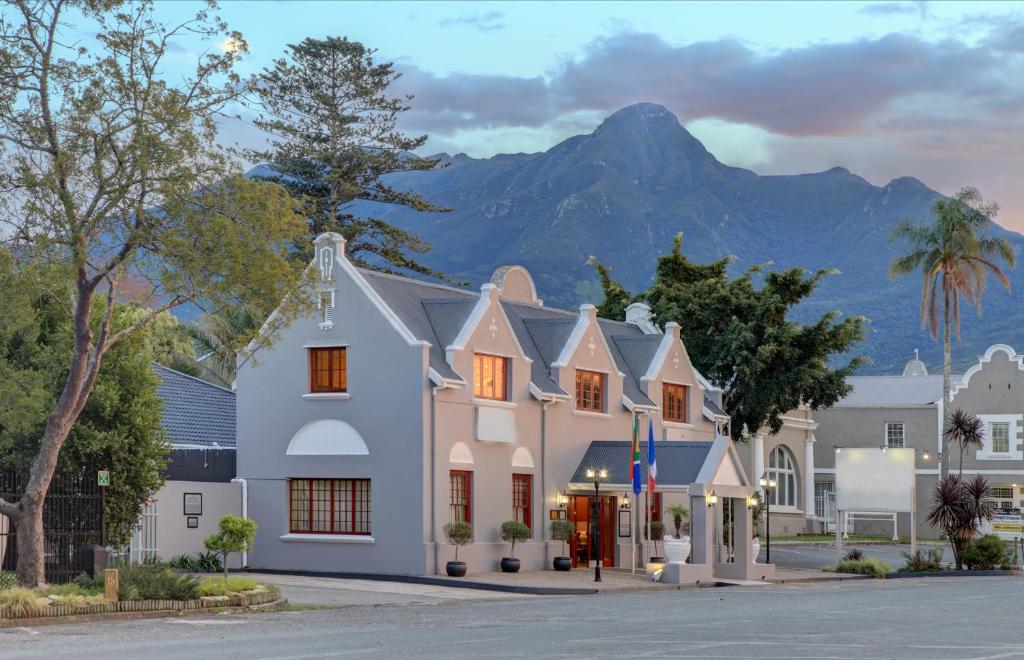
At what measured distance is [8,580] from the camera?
→ 27688 mm

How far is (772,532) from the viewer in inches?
3137

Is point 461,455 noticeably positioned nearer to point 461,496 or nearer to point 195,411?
point 461,496

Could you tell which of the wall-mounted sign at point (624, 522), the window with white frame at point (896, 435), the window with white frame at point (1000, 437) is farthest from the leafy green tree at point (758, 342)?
the window with white frame at point (896, 435)

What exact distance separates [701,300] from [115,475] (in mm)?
29341

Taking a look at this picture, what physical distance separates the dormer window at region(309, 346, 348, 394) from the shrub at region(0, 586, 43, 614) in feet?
59.8

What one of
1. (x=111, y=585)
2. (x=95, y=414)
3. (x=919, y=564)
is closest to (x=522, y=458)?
(x=95, y=414)

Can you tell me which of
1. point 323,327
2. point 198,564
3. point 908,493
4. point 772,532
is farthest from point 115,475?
point 772,532

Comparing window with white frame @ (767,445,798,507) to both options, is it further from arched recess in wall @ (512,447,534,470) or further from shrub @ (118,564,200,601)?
shrub @ (118,564,200,601)

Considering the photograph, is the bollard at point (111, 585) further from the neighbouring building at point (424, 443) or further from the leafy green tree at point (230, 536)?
the neighbouring building at point (424, 443)

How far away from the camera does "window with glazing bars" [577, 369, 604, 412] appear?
49.3 meters

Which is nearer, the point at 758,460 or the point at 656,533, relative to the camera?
the point at 656,533

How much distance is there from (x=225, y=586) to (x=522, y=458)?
1769cm

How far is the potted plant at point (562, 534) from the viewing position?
45594 mm

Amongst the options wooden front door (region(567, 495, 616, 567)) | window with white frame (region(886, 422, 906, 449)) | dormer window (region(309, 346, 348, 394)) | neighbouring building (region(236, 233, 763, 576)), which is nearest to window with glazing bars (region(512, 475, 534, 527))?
neighbouring building (region(236, 233, 763, 576))
